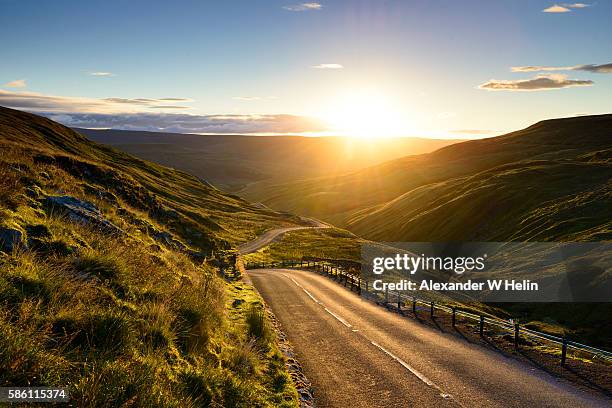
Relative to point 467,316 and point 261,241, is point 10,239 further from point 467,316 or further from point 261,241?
point 261,241

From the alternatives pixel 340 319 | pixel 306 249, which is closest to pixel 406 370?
pixel 340 319

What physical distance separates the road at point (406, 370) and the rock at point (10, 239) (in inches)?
331

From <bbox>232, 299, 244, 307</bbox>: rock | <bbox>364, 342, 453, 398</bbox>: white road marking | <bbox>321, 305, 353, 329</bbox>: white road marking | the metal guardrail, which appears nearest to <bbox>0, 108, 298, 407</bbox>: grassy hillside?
<bbox>232, 299, 244, 307</bbox>: rock

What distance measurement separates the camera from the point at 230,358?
1023 centimetres

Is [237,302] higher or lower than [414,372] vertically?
lower

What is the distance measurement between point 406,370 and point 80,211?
12501mm

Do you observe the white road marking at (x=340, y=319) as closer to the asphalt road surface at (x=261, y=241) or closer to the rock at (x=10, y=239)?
the rock at (x=10, y=239)

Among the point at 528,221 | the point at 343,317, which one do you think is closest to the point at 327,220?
the point at 528,221

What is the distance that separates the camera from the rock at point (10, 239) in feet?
28.3

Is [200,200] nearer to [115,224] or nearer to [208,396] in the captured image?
[115,224]

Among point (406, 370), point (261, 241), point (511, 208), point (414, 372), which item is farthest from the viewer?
point (511, 208)

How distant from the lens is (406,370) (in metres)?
13.5

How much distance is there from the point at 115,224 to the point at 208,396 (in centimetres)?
1086

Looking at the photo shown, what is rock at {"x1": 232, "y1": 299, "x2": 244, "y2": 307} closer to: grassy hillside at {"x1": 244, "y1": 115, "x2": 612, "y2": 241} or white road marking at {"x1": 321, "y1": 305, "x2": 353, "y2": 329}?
white road marking at {"x1": 321, "y1": 305, "x2": 353, "y2": 329}
